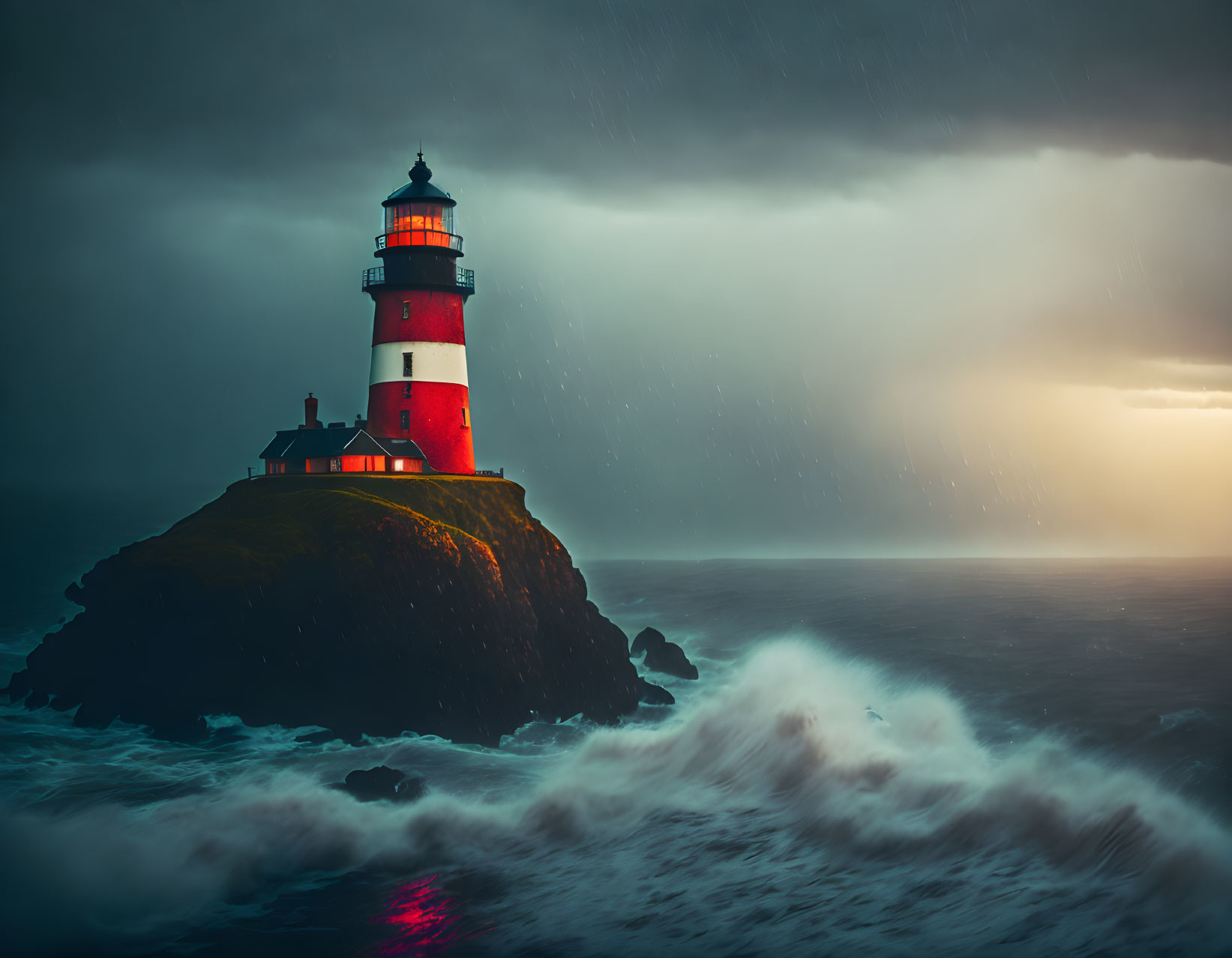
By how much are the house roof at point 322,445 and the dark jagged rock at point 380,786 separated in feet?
70.3

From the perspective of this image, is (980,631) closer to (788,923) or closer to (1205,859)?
(1205,859)

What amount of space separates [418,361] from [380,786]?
25574mm

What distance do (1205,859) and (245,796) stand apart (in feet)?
77.6

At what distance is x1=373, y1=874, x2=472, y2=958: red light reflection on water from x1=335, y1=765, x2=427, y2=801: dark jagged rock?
4.86 metres

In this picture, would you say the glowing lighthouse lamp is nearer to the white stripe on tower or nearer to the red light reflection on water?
the white stripe on tower

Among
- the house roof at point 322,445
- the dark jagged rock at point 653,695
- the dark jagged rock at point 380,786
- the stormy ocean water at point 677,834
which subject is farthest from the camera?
the house roof at point 322,445

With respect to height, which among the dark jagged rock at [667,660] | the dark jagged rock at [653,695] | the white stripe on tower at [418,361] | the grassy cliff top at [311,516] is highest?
the white stripe on tower at [418,361]

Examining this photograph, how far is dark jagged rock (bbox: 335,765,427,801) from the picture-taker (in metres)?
27.8

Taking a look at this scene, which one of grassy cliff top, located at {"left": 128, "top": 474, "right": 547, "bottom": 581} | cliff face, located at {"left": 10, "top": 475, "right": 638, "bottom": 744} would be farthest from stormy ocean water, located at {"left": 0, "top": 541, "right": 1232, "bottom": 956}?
grassy cliff top, located at {"left": 128, "top": 474, "right": 547, "bottom": 581}

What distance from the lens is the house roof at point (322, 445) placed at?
155ft

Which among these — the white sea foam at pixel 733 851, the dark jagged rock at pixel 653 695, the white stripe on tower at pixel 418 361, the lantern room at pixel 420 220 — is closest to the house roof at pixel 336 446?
the white stripe on tower at pixel 418 361

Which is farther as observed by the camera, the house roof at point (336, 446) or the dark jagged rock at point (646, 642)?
the dark jagged rock at point (646, 642)

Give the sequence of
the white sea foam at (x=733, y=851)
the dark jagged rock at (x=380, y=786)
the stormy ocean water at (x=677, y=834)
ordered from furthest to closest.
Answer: the dark jagged rock at (x=380, y=786), the white sea foam at (x=733, y=851), the stormy ocean water at (x=677, y=834)

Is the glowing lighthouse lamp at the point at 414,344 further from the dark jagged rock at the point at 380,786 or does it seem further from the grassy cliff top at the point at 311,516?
the dark jagged rock at the point at 380,786
